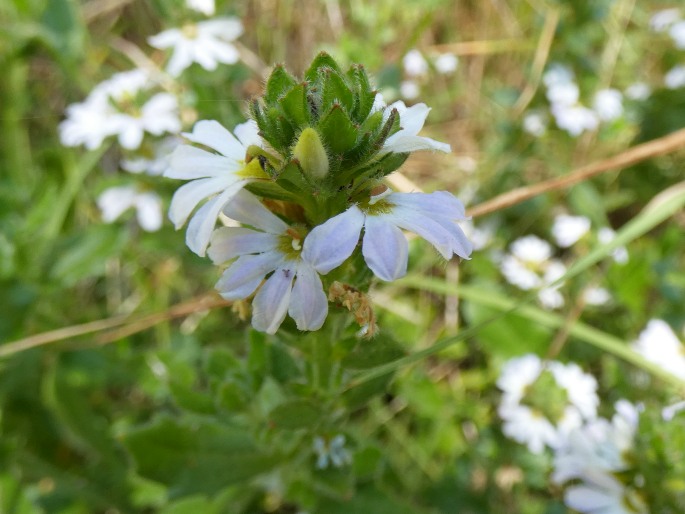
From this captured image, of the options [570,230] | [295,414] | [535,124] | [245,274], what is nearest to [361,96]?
[245,274]

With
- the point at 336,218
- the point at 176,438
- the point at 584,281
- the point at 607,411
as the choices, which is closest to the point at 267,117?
the point at 336,218

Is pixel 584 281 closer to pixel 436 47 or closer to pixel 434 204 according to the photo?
pixel 436 47

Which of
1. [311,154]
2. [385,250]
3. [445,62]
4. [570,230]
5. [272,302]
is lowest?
[570,230]

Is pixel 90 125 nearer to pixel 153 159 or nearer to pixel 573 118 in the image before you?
pixel 153 159

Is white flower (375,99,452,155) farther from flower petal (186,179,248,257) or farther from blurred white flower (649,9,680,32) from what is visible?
blurred white flower (649,9,680,32)

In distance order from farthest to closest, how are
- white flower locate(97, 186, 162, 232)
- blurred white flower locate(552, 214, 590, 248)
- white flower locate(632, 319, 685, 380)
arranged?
blurred white flower locate(552, 214, 590, 248) → white flower locate(97, 186, 162, 232) → white flower locate(632, 319, 685, 380)

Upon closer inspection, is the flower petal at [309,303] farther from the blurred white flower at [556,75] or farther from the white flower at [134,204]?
the blurred white flower at [556,75]

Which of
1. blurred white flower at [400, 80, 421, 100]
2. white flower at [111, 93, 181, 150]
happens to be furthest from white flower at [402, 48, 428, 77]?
white flower at [111, 93, 181, 150]
